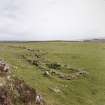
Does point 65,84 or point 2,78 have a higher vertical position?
point 2,78

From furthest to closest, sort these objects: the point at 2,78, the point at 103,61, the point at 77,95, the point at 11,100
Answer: the point at 103,61
the point at 77,95
the point at 2,78
the point at 11,100

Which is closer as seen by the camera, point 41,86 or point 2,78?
point 2,78

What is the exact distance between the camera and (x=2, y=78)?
39438 millimetres

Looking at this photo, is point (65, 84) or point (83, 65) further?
point (83, 65)

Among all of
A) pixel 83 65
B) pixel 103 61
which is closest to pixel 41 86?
pixel 83 65

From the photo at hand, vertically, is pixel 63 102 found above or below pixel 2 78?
below

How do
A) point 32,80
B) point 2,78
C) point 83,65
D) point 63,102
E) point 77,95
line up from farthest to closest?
point 83,65, point 32,80, point 77,95, point 63,102, point 2,78

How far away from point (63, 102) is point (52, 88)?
6103 millimetres

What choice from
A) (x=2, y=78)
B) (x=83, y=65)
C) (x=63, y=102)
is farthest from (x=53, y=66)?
(x=2, y=78)

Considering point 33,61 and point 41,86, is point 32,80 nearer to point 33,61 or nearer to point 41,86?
point 41,86

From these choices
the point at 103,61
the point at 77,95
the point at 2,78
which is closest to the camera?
the point at 2,78

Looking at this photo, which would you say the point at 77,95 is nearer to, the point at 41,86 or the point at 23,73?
the point at 41,86

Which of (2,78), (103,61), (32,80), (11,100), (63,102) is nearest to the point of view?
(11,100)

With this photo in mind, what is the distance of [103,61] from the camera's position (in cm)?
9181
